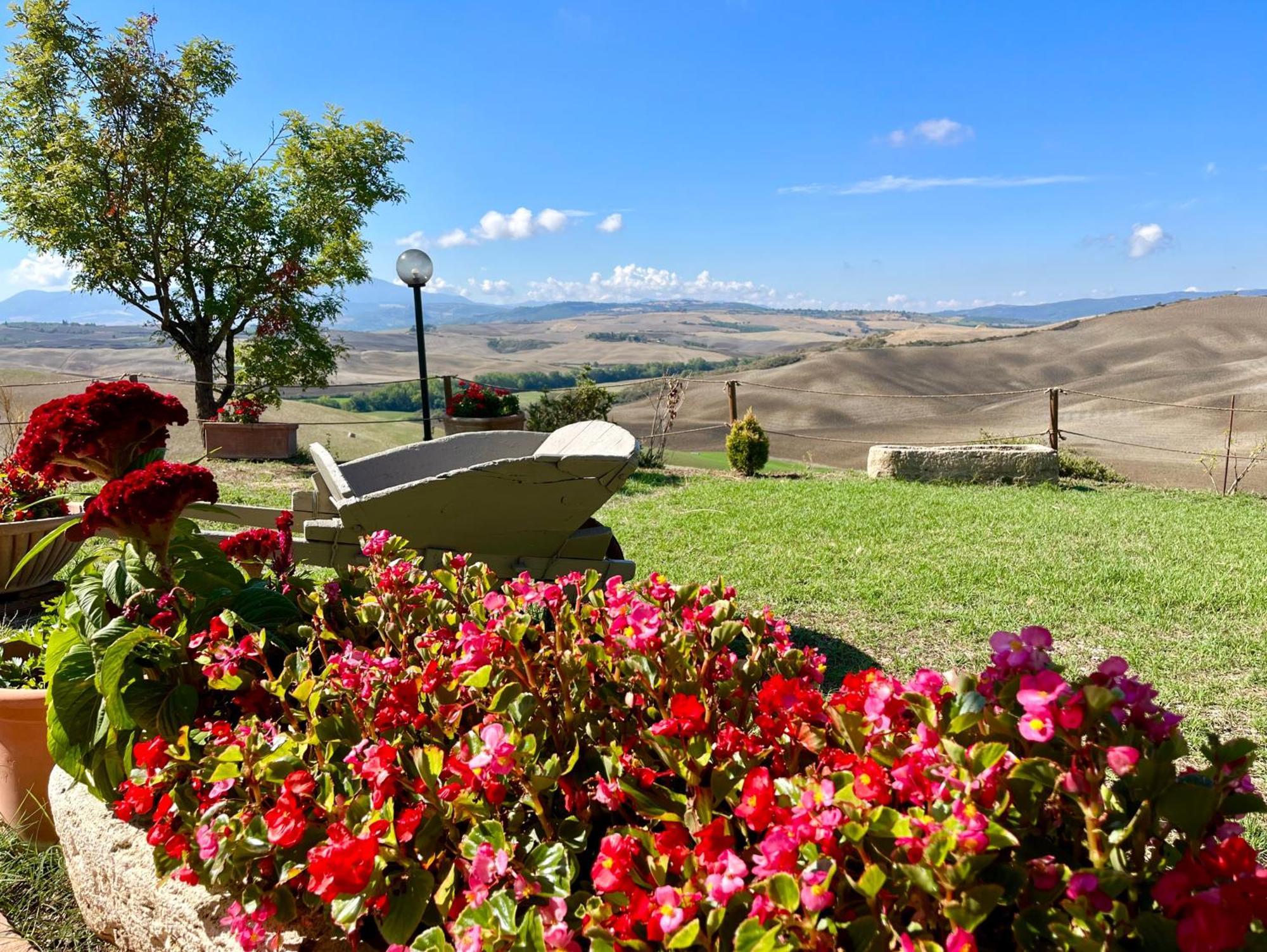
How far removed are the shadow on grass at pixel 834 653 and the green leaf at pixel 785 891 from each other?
8.05 feet

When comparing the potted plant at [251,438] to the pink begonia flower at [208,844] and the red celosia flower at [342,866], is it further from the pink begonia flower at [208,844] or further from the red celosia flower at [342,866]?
the red celosia flower at [342,866]

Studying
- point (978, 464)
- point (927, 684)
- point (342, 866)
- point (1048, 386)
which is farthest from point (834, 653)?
point (1048, 386)

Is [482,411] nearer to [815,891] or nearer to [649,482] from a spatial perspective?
[649,482]

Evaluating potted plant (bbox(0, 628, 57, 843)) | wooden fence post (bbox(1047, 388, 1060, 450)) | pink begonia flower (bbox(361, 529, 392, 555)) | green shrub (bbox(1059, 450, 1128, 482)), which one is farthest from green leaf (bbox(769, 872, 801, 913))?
wooden fence post (bbox(1047, 388, 1060, 450))

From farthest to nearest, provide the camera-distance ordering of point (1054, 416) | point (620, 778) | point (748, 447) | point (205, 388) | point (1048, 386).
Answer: point (1048, 386) < point (205, 388) < point (1054, 416) < point (748, 447) < point (620, 778)

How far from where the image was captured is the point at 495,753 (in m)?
1.12

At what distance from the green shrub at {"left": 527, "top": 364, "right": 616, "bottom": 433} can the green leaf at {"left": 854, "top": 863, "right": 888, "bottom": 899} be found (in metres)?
8.73

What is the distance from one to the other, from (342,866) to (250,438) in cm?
996

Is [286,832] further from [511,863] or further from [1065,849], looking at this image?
[1065,849]

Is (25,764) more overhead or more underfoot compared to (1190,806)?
more underfoot

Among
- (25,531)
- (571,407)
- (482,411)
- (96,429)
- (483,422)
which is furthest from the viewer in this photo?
(571,407)

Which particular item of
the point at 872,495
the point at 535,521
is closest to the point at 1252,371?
the point at 872,495

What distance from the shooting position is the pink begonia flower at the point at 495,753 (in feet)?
3.64

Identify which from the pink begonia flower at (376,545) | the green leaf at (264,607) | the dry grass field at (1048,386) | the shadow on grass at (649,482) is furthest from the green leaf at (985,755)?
the dry grass field at (1048,386)
